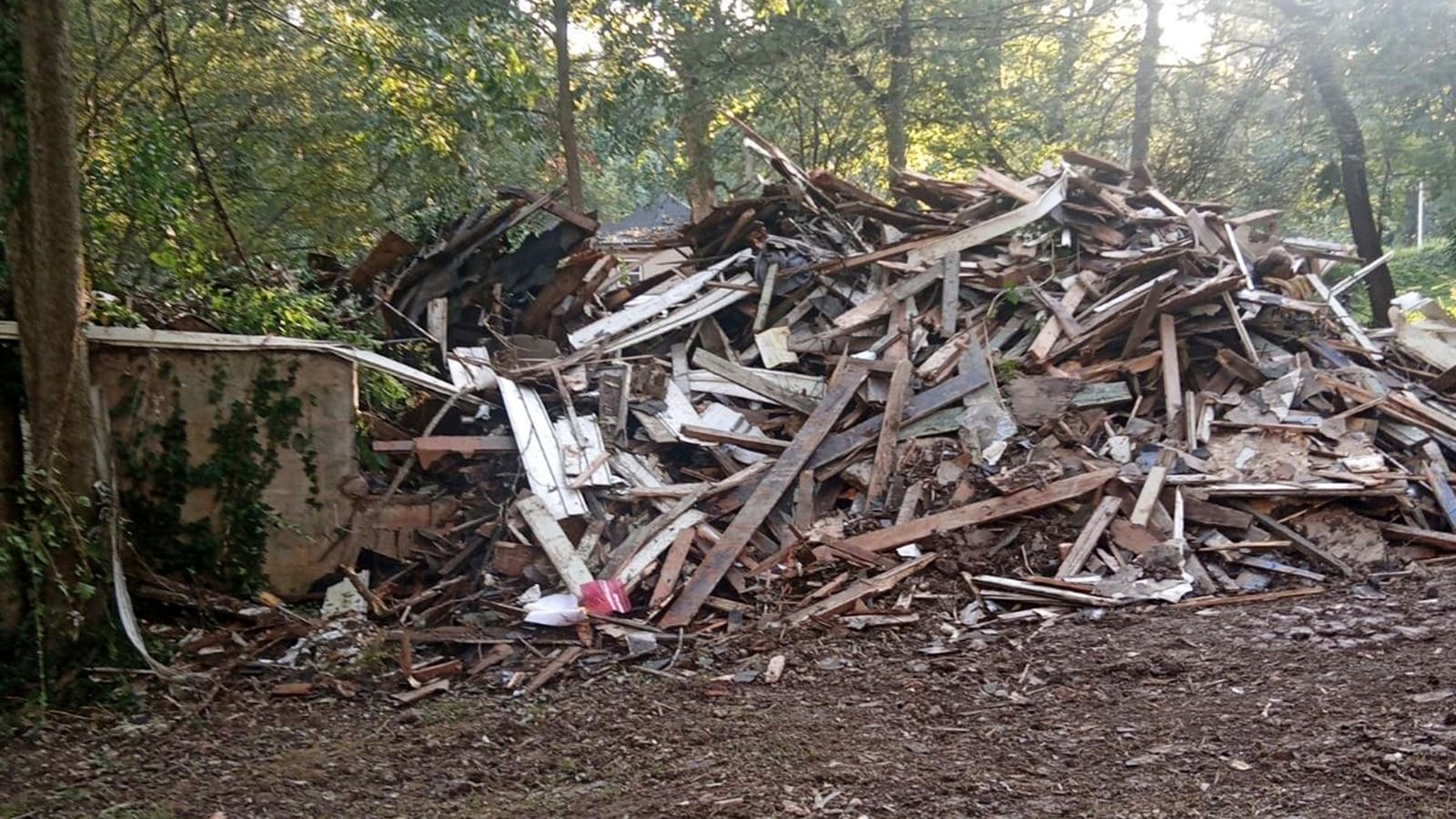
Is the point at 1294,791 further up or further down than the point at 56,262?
further down

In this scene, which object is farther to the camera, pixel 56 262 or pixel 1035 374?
pixel 1035 374

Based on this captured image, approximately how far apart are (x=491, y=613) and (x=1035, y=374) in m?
4.46

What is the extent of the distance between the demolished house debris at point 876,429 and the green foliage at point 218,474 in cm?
43

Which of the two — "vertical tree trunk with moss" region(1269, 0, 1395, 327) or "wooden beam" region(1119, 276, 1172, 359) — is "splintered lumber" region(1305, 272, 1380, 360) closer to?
"wooden beam" region(1119, 276, 1172, 359)

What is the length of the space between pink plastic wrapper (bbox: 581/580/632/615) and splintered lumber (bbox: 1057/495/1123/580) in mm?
2718

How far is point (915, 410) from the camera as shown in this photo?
7543 mm

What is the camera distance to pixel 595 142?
673 inches

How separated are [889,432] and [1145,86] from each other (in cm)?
1137

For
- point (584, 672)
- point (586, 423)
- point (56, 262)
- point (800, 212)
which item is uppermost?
point (800, 212)

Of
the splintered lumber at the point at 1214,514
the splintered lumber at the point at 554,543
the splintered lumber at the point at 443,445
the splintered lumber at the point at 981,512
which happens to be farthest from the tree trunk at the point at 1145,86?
the splintered lumber at the point at 554,543

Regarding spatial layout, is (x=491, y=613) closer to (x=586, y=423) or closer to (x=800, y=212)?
(x=586, y=423)

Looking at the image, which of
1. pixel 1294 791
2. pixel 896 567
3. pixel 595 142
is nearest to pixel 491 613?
pixel 896 567

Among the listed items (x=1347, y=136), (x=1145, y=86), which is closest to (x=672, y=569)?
(x=1347, y=136)

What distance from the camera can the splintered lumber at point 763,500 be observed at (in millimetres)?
6301
